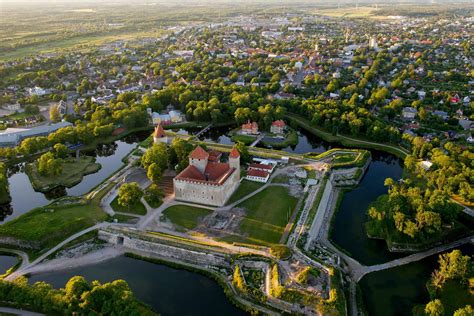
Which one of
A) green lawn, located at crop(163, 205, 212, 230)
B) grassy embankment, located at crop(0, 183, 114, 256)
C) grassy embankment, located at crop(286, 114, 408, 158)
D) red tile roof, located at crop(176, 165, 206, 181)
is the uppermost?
Answer: red tile roof, located at crop(176, 165, 206, 181)

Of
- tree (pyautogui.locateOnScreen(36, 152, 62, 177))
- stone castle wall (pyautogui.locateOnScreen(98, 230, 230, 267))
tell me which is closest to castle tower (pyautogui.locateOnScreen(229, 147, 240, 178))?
stone castle wall (pyautogui.locateOnScreen(98, 230, 230, 267))

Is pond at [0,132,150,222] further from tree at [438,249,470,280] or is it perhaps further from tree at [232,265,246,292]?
tree at [438,249,470,280]

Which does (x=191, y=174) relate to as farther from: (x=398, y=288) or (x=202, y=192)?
(x=398, y=288)

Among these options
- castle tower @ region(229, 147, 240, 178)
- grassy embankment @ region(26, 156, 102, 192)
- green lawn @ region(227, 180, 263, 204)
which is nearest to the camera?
green lawn @ region(227, 180, 263, 204)

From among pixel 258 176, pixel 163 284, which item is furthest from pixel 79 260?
pixel 258 176

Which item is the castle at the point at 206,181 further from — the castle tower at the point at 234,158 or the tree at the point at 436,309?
the tree at the point at 436,309

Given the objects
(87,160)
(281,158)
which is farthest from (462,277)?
(87,160)
